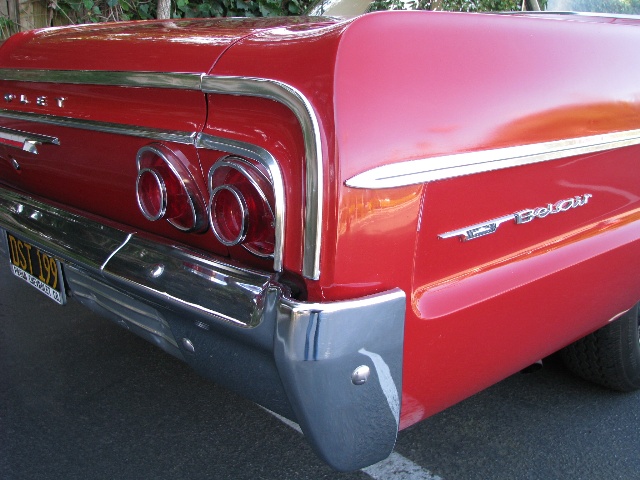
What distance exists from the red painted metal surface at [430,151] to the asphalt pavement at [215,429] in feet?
1.77

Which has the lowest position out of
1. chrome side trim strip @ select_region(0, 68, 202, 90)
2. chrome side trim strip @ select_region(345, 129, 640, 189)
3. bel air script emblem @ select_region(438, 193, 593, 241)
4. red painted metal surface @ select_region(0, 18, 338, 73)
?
bel air script emblem @ select_region(438, 193, 593, 241)

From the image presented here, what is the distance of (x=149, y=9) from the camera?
21.1 feet

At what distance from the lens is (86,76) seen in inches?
74.8

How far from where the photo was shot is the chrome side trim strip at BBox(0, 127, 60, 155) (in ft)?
6.91

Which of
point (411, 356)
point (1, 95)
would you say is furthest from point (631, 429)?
point (1, 95)

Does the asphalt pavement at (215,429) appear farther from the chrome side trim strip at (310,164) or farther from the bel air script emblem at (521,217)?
the chrome side trim strip at (310,164)

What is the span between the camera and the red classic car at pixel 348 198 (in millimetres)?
1398

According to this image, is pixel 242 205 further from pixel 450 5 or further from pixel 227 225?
pixel 450 5

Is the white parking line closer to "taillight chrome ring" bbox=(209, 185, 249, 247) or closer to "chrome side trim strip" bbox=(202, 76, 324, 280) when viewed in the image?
"taillight chrome ring" bbox=(209, 185, 249, 247)

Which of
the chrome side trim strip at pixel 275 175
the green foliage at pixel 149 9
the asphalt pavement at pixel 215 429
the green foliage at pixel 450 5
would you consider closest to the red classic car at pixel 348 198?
the chrome side trim strip at pixel 275 175

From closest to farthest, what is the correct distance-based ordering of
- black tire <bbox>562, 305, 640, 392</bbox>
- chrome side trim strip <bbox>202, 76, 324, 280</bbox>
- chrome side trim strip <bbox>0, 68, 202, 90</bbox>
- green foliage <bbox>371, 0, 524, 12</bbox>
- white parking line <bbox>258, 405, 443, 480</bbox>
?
chrome side trim strip <bbox>202, 76, 324, 280</bbox> < chrome side trim strip <bbox>0, 68, 202, 90</bbox> < white parking line <bbox>258, 405, 443, 480</bbox> < black tire <bbox>562, 305, 640, 392</bbox> < green foliage <bbox>371, 0, 524, 12</bbox>

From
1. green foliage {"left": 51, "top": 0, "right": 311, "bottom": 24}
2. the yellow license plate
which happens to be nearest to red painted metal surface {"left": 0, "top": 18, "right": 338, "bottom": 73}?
the yellow license plate

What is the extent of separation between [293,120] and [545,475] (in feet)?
5.01

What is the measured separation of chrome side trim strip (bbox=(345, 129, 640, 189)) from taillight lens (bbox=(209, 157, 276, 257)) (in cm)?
23
